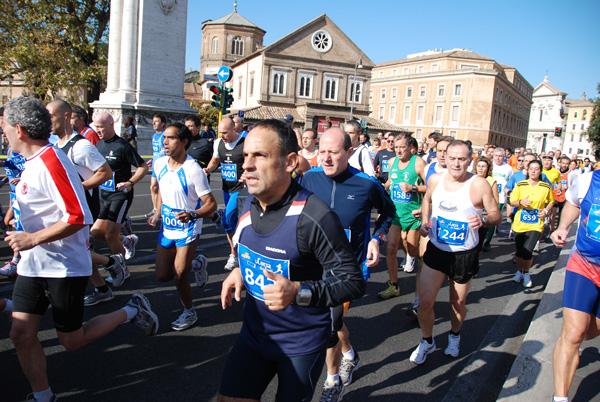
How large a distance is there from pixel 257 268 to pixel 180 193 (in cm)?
235

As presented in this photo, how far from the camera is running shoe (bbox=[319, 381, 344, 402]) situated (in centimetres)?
304

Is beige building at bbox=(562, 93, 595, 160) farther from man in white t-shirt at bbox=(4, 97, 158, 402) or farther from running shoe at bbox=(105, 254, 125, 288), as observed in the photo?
man in white t-shirt at bbox=(4, 97, 158, 402)

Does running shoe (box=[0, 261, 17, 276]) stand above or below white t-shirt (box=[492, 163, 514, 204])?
below

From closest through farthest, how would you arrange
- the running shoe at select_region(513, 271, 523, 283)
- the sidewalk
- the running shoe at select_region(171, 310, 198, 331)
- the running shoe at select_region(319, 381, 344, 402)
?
the running shoe at select_region(319, 381, 344, 402)
the sidewalk
the running shoe at select_region(171, 310, 198, 331)
the running shoe at select_region(513, 271, 523, 283)

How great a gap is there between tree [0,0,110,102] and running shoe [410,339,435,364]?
1031 inches

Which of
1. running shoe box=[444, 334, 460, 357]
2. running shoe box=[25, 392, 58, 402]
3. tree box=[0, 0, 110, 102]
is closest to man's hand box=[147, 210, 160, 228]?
running shoe box=[25, 392, 58, 402]

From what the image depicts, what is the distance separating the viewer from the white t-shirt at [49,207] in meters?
2.78

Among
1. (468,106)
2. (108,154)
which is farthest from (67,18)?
(468,106)

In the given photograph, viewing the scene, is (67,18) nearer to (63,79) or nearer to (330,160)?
(63,79)

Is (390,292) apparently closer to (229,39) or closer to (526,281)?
(526,281)

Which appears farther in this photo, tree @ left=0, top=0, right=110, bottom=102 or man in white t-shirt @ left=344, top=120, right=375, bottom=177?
tree @ left=0, top=0, right=110, bottom=102

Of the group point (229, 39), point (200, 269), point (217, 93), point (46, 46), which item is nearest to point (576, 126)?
point (229, 39)

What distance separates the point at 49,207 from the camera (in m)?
2.83

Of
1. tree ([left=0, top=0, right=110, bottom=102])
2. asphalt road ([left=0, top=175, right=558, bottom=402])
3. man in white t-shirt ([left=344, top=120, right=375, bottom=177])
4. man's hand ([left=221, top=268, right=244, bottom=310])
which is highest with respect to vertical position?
tree ([left=0, top=0, right=110, bottom=102])
